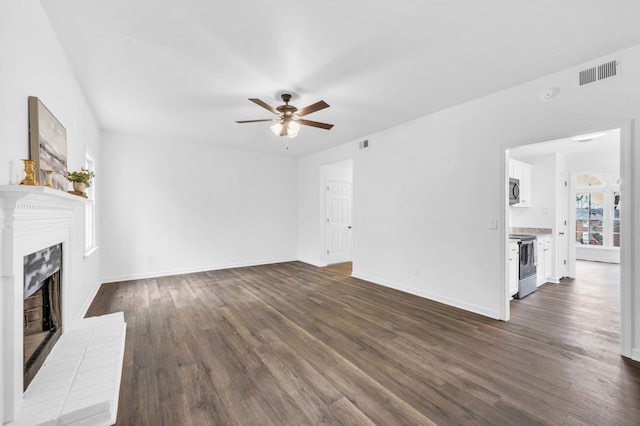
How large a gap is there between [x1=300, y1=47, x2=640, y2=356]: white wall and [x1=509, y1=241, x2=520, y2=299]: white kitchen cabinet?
0.87 m

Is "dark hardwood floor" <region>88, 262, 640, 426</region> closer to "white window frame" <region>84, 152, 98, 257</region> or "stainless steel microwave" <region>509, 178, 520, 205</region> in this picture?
"white window frame" <region>84, 152, 98, 257</region>

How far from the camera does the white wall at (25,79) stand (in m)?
1.52

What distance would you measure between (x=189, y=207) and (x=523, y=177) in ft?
21.9

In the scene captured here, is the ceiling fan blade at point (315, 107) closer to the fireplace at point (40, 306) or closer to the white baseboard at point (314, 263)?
the fireplace at point (40, 306)

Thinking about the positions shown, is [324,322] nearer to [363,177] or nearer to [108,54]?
[363,177]

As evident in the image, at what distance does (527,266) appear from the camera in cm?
436

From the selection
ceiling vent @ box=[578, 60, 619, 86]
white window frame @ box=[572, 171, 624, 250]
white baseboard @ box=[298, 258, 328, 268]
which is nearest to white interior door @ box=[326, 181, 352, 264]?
white baseboard @ box=[298, 258, 328, 268]

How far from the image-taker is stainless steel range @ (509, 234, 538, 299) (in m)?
4.19

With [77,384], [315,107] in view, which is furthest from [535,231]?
[77,384]

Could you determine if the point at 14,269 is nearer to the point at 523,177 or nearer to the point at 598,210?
the point at 523,177

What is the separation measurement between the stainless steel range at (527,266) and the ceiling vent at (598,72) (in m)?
2.28

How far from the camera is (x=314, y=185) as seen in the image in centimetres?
675

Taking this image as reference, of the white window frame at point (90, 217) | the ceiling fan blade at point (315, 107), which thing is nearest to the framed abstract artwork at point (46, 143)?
the white window frame at point (90, 217)

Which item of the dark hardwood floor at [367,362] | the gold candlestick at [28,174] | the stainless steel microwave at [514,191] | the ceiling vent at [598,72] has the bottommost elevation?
the dark hardwood floor at [367,362]
